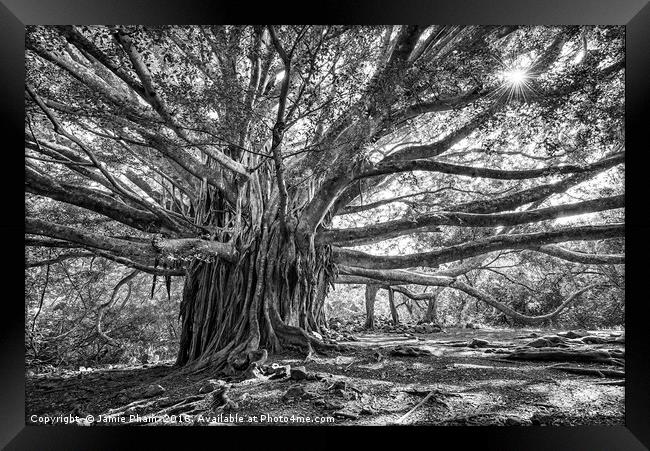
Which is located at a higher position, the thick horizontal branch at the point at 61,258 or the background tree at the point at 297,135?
the background tree at the point at 297,135

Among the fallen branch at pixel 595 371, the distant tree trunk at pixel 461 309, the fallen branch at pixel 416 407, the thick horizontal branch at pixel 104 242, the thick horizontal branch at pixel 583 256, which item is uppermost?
the thick horizontal branch at pixel 104 242

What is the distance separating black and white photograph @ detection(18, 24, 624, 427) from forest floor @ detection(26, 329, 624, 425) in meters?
0.01

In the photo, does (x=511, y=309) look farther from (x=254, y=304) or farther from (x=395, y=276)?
(x=254, y=304)

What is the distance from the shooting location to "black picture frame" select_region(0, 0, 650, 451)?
5.74ft

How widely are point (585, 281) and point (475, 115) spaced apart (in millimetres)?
1459

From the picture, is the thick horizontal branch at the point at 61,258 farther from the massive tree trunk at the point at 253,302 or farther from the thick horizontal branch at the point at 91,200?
the massive tree trunk at the point at 253,302

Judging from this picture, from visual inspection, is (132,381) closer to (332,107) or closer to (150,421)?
(150,421)

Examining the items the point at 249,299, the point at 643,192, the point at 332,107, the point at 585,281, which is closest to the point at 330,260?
the point at 249,299

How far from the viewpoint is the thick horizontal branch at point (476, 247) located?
2.23m

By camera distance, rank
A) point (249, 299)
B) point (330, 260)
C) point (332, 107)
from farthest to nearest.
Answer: point (330, 260), point (249, 299), point (332, 107)

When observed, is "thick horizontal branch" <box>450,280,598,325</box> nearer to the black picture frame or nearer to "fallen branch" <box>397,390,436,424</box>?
the black picture frame

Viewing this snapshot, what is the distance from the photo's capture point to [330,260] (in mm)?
3346

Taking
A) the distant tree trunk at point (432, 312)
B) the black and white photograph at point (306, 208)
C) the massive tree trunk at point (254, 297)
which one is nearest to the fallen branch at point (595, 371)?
the black and white photograph at point (306, 208)

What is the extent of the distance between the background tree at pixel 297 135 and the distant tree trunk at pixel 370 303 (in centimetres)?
140
